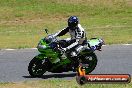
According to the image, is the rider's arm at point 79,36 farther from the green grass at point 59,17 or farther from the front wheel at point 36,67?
the green grass at point 59,17

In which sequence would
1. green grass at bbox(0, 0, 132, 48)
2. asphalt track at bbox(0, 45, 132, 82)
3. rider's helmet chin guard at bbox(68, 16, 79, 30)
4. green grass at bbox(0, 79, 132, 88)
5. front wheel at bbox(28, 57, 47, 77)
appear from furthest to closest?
1. green grass at bbox(0, 0, 132, 48)
2. asphalt track at bbox(0, 45, 132, 82)
3. front wheel at bbox(28, 57, 47, 77)
4. rider's helmet chin guard at bbox(68, 16, 79, 30)
5. green grass at bbox(0, 79, 132, 88)

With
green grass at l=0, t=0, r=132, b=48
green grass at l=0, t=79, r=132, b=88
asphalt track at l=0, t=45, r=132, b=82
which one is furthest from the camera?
green grass at l=0, t=0, r=132, b=48

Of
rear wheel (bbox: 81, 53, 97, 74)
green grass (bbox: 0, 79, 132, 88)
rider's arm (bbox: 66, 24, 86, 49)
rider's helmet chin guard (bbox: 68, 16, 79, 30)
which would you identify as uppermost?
rider's helmet chin guard (bbox: 68, 16, 79, 30)

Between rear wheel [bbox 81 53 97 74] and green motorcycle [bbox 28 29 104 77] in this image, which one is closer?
green motorcycle [bbox 28 29 104 77]

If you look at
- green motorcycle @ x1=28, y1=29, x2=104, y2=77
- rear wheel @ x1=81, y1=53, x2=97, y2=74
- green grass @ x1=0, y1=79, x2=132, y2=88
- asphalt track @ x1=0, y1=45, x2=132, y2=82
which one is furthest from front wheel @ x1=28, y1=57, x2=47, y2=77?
rear wheel @ x1=81, y1=53, x2=97, y2=74

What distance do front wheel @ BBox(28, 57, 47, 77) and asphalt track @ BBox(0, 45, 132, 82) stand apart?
17 cm

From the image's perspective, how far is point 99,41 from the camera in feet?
50.3

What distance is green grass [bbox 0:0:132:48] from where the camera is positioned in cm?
2750

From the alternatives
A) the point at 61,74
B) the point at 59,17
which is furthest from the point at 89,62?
the point at 59,17

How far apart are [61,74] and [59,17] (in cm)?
2330

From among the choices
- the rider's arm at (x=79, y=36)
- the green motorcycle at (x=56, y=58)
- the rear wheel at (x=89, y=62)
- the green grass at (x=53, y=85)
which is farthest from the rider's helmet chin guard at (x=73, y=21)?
the green grass at (x=53, y=85)

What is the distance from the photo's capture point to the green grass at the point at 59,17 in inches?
1083

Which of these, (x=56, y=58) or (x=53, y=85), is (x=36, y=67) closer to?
(x=56, y=58)

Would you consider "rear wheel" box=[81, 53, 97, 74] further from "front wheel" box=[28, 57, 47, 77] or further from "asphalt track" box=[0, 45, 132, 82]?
"front wheel" box=[28, 57, 47, 77]
